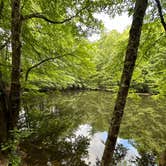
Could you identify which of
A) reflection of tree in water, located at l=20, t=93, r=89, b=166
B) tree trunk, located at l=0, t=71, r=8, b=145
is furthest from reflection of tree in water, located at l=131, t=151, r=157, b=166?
tree trunk, located at l=0, t=71, r=8, b=145

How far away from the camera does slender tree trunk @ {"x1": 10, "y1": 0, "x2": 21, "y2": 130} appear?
4781 millimetres

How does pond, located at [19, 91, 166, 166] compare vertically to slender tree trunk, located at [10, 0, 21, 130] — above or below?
below

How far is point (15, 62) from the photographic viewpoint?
4941mm

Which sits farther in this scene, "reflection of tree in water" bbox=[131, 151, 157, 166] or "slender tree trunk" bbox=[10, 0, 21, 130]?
"reflection of tree in water" bbox=[131, 151, 157, 166]

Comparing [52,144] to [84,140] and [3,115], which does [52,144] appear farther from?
[3,115]

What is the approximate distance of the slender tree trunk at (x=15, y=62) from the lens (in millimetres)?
4781

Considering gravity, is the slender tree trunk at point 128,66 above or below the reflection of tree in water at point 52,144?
above

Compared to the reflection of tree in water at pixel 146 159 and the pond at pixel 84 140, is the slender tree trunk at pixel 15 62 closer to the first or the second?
the pond at pixel 84 140

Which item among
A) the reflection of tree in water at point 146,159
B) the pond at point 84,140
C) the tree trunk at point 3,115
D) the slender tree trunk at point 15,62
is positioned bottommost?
the reflection of tree in water at point 146,159

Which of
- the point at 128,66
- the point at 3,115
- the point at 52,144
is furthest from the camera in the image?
the point at 52,144

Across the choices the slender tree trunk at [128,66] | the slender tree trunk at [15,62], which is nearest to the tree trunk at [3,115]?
the slender tree trunk at [15,62]

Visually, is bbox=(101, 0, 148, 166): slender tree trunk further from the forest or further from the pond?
the pond

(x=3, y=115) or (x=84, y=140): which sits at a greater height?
(x=3, y=115)

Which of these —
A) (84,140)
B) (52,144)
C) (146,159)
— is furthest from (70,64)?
(146,159)
